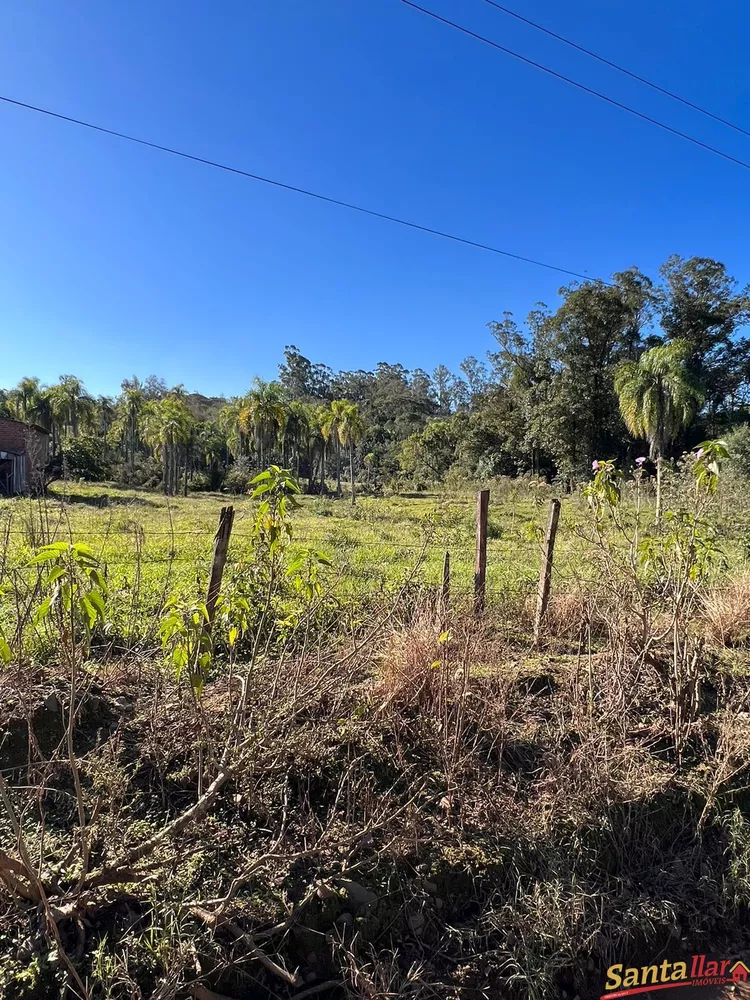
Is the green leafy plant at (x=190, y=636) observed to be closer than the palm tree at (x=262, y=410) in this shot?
Yes

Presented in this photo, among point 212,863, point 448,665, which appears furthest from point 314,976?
point 448,665

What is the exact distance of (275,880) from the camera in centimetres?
254

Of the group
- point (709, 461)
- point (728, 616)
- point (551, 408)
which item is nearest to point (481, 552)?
point (709, 461)

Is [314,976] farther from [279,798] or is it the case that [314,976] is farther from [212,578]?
[212,578]

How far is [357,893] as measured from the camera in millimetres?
2605

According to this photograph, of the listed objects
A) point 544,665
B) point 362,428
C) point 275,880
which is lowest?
point 275,880

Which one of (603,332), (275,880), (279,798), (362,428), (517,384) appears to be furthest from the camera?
(362,428)

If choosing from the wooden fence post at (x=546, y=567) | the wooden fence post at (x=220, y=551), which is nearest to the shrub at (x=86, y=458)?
the wooden fence post at (x=220, y=551)

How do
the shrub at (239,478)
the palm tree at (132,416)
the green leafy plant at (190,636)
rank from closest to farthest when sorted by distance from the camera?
the green leafy plant at (190,636), the shrub at (239,478), the palm tree at (132,416)

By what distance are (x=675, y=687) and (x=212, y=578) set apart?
3530 mm

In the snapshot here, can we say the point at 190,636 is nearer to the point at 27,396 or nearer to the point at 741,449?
the point at 741,449

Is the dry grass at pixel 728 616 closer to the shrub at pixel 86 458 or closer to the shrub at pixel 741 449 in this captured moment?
the shrub at pixel 741 449

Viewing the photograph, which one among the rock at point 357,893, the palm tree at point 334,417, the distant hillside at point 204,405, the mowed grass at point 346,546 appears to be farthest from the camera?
the distant hillside at point 204,405

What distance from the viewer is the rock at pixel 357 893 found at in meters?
Result: 2.60
